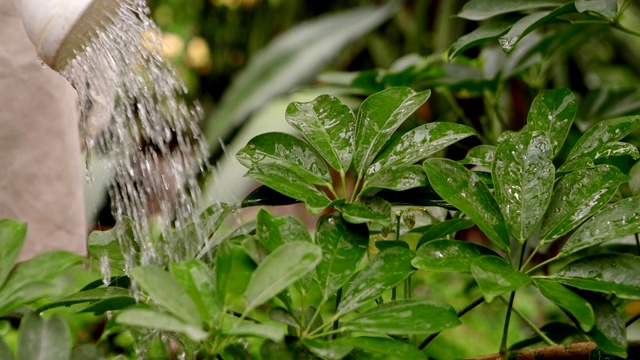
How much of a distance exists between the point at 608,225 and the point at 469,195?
94 millimetres

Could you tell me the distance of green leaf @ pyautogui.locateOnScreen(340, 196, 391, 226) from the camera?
0.47 metres

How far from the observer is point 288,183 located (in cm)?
51

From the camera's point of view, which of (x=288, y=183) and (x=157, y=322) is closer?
(x=157, y=322)

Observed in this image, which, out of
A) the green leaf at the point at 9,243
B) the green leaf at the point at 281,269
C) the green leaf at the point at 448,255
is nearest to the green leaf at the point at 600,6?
the green leaf at the point at 448,255

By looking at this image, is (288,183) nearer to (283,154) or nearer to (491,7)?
(283,154)

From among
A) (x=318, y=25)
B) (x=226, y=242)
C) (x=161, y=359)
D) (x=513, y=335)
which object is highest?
(x=226, y=242)

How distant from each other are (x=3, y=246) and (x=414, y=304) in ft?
0.97

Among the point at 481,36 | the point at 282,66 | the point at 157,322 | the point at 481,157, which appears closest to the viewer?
the point at 157,322

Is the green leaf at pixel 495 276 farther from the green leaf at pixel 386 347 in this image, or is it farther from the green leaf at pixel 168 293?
the green leaf at pixel 168 293

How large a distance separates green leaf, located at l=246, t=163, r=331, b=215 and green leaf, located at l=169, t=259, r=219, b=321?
90mm

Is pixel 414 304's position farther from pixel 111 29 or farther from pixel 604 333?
pixel 111 29

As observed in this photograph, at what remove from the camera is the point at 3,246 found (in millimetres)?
530

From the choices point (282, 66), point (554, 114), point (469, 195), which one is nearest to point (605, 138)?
point (554, 114)

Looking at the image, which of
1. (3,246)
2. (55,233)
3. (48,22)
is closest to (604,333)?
(3,246)
